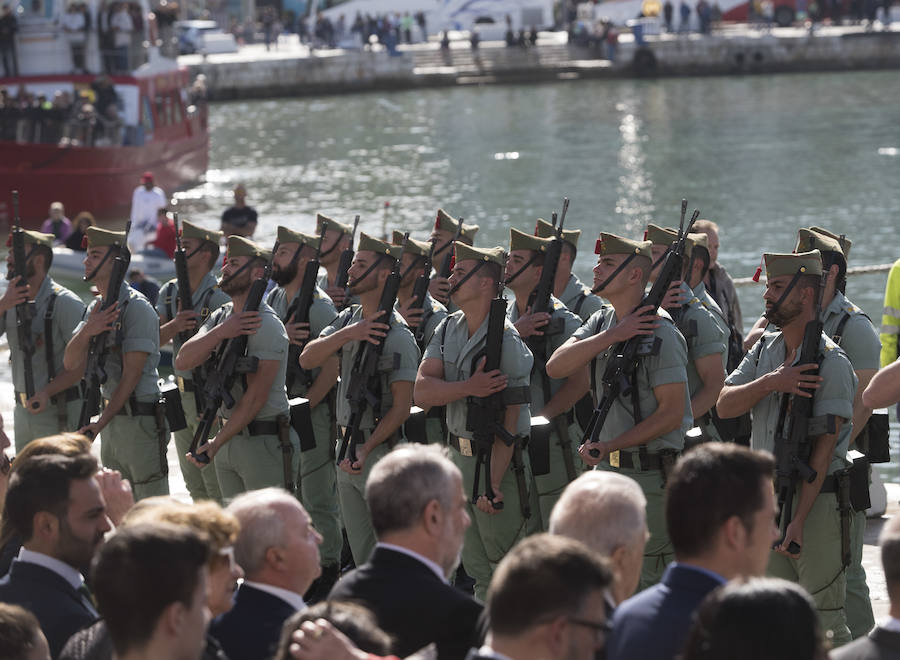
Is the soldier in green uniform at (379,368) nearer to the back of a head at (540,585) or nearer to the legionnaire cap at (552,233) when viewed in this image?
the legionnaire cap at (552,233)

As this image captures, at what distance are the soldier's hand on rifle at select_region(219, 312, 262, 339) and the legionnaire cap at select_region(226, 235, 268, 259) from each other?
476 mm

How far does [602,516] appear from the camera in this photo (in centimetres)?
397

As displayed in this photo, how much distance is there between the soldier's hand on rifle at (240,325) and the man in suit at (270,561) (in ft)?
9.66

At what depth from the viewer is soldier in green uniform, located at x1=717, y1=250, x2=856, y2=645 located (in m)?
5.88

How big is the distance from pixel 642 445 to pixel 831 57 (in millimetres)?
55619

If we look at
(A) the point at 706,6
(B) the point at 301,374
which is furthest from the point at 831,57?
(B) the point at 301,374

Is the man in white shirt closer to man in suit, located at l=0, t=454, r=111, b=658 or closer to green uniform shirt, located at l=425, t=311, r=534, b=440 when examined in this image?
green uniform shirt, located at l=425, t=311, r=534, b=440

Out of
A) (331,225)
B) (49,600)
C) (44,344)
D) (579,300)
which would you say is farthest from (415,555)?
(331,225)

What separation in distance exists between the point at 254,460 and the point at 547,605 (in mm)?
4099

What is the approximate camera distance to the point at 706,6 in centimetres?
6250

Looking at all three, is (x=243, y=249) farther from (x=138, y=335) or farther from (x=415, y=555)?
(x=415, y=555)

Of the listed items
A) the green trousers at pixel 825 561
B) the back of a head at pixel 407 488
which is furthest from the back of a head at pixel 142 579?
the green trousers at pixel 825 561

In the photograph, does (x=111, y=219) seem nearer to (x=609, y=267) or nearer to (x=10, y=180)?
(x=10, y=180)

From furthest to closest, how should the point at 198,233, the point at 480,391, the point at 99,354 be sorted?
the point at 198,233 → the point at 99,354 → the point at 480,391
